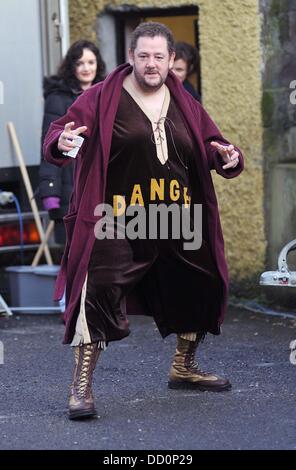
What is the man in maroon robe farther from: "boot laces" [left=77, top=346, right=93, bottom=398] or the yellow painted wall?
the yellow painted wall

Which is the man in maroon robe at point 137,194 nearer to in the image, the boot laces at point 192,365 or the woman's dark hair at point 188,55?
the boot laces at point 192,365

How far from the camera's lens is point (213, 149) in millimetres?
6371

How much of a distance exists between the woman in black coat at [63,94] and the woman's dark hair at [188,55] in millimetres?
683

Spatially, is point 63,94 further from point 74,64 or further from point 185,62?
point 185,62

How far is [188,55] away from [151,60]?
3.15m

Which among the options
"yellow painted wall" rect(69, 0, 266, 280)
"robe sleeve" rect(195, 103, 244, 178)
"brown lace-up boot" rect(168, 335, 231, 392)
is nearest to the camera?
"robe sleeve" rect(195, 103, 244, 178)

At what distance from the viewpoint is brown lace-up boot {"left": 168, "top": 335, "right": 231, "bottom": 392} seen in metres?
6.68

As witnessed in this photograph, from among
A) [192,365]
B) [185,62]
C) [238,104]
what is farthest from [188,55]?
[192,365]

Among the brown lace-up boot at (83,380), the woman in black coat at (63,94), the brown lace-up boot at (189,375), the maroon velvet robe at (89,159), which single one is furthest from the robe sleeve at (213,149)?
the woman in black coat at (63,94)

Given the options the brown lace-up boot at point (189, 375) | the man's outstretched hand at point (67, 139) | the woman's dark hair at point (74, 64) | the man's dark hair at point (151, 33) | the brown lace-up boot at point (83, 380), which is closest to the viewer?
the man's outstretched hand at point (67, 139)

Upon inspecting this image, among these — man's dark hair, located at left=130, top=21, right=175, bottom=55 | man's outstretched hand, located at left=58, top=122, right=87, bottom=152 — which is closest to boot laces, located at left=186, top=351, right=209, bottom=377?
man's outstretched hand, located at left=58, top=122, right=87, bottom=152

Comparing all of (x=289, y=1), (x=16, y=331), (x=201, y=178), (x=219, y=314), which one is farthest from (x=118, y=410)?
(x=289, y=1)

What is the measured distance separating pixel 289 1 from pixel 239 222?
1.64m

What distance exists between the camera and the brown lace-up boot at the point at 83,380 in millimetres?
6094
